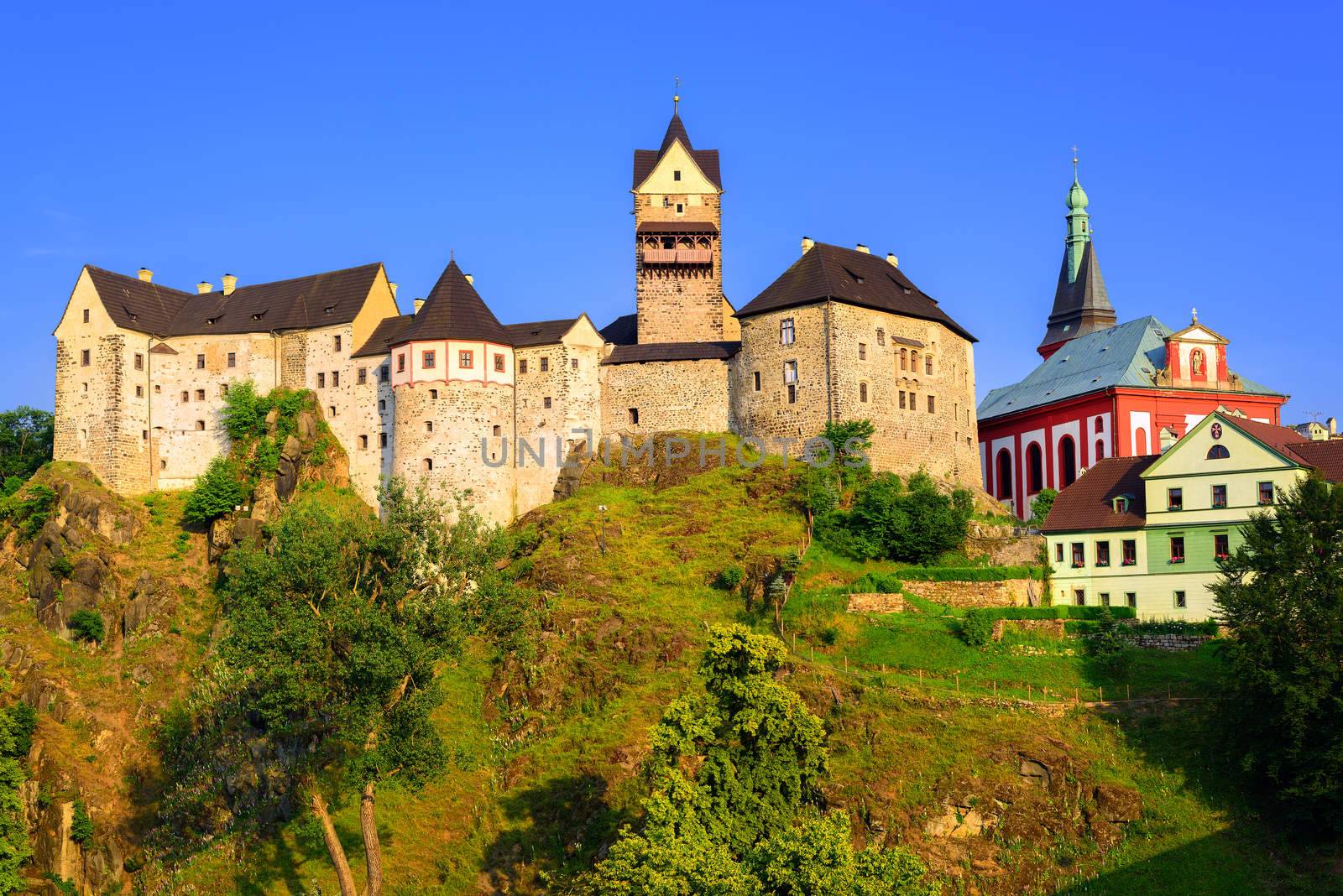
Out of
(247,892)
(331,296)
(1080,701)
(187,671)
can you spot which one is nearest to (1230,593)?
(1080,701)

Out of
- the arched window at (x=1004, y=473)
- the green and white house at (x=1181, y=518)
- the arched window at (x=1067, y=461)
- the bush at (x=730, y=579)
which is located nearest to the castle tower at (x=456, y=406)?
the bush at (x=730, y=579)

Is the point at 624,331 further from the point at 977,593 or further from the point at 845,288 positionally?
the point at 977,593

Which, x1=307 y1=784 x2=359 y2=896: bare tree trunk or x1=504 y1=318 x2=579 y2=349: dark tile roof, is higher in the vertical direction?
x1=504 y1=318 x2=579 y2=349: dark tile roof

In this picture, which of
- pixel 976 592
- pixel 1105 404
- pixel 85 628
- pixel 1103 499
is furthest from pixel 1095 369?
pixel 85 628

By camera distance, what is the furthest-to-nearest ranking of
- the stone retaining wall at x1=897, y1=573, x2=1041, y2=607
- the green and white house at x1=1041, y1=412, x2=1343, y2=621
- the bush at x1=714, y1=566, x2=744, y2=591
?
the bush at x1=714, y1=566, x2=744, y2=591, the stone retaining wall at x1=897, y1=573, x2=1041, y2=607, the green and white house at x1=1041, y1=412, x2=1343, y2=621

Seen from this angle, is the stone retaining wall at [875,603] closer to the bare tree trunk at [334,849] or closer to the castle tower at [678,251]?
the bare tree trunk at [334,849]

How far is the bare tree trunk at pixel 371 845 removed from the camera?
151 ft

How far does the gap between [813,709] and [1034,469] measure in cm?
3527

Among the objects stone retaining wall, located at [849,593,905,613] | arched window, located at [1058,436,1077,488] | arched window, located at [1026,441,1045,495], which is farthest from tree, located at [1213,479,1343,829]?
arched window, located at [1026,441,1045,495]

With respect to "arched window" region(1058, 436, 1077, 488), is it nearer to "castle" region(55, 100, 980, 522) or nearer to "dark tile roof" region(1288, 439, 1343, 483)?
"castle" region(55, 100, 980, 522)

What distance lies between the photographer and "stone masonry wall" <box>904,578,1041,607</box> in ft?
191

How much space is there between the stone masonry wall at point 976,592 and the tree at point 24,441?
183 feet

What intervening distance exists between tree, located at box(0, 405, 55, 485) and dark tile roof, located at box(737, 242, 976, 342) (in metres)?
44.0

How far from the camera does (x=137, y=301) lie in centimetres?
8462
